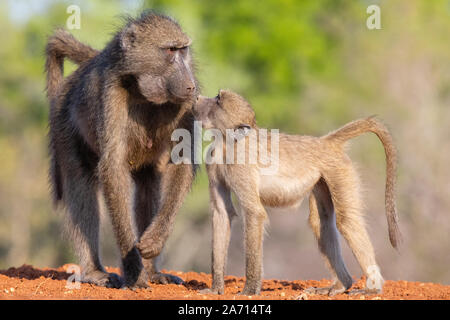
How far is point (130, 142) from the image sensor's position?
596 cm

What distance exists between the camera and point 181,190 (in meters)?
6.03

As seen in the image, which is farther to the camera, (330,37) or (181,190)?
(330,37)

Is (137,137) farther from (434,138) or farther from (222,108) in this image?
(434,138)

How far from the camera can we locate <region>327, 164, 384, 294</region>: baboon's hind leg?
529 cm

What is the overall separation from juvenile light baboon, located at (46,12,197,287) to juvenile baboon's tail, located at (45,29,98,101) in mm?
398

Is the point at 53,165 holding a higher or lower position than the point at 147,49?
lower

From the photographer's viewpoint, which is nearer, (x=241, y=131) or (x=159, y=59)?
(x=241, y=131)

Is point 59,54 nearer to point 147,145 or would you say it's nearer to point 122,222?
point 147,145

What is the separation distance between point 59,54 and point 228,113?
223cm

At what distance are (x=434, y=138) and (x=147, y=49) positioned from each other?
42.2 ft

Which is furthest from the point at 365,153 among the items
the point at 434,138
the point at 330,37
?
the point at 330,37

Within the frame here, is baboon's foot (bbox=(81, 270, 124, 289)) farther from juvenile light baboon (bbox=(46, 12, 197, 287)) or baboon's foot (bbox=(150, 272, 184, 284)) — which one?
baboon's foot (bbox=(150, 272, 184, 284))

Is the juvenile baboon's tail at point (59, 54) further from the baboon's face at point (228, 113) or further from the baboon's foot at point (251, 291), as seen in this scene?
the baboon's foot at point (251, 291)

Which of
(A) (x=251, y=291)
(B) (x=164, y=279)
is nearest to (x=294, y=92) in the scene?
(B) (x=164, y=279)
